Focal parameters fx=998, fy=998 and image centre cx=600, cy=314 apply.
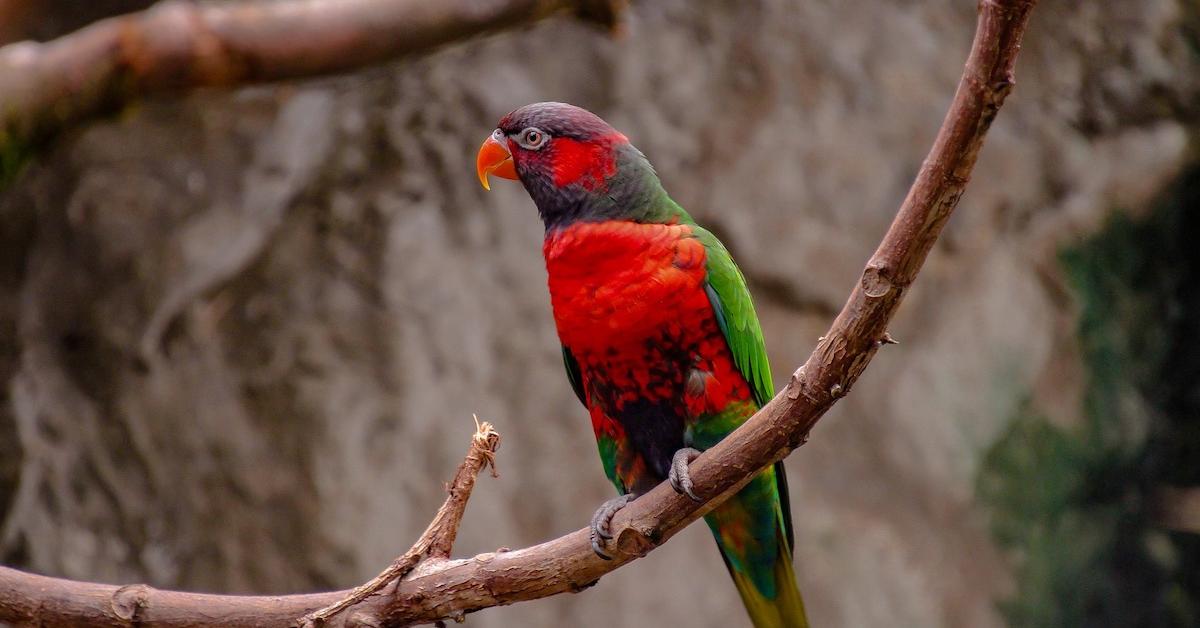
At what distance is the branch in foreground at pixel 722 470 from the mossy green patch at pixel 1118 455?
2772 millimetres

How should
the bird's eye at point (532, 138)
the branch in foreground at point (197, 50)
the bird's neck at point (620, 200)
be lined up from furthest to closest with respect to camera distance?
the branch in foreground at point (197, 50), the bird's eye at point (532, 138), the bird's neck at point (620, 200)

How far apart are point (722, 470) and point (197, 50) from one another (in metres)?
3.02

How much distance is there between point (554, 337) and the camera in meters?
4.45

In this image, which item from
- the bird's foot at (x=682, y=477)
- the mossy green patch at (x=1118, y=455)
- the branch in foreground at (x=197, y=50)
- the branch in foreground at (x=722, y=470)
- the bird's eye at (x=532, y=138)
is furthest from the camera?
the mossy green patch at (x=1118, y=455)

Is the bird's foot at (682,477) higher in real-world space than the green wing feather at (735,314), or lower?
lower

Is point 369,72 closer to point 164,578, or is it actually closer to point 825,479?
point 164,578

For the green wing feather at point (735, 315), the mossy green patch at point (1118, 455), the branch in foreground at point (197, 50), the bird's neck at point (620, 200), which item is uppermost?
the branch in foreground at point (197, 50)

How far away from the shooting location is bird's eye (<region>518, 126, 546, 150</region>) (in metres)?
2.54

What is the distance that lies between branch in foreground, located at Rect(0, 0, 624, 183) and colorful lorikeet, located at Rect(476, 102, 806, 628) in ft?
5.96

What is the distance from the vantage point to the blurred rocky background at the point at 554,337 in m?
4.05

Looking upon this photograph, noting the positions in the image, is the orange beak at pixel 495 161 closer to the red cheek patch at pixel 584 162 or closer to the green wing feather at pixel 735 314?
the red cheek patch at pixel 584 162

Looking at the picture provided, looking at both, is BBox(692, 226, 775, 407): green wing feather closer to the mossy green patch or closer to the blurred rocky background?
the blurred rocky background

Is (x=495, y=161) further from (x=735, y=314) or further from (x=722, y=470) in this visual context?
(x=722, y=470)

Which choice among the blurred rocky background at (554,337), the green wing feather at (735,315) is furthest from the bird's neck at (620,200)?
the blurred rocky background at (554,337)
